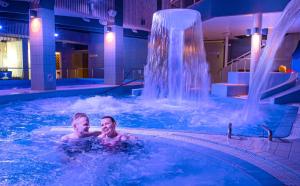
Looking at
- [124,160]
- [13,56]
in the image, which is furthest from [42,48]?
[13,56]

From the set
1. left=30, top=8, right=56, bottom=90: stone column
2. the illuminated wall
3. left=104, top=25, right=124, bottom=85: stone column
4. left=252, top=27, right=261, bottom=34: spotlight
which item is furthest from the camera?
the illuminated wall

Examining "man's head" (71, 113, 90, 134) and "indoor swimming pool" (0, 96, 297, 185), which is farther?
"man's head" (71, 113, 90, 134)

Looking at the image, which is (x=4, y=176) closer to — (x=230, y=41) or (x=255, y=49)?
(x=255, y=49)

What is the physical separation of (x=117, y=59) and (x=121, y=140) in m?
11.4

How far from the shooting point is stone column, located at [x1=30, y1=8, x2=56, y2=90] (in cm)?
1112

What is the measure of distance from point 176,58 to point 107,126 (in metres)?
5.75

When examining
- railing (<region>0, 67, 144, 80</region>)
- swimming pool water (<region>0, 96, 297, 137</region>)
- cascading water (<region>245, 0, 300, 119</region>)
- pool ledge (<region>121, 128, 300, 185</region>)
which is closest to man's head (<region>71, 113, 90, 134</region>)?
pool ledge (<region>121, 128, 300, 185</region>)

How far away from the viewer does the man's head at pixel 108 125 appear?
4.36 m

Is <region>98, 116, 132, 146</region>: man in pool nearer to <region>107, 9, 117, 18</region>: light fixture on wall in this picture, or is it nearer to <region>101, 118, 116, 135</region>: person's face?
<region>101, 118, 116, 135</region>: person's face

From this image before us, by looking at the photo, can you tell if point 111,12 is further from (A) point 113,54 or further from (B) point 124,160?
(B) point 124,160

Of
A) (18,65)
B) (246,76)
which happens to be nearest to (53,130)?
(246,76)

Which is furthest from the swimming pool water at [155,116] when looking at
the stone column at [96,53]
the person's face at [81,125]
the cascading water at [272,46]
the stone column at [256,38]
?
the stone column at [96,53]

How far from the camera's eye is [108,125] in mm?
4363

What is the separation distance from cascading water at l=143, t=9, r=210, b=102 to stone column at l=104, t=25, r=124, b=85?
8.30 feet
